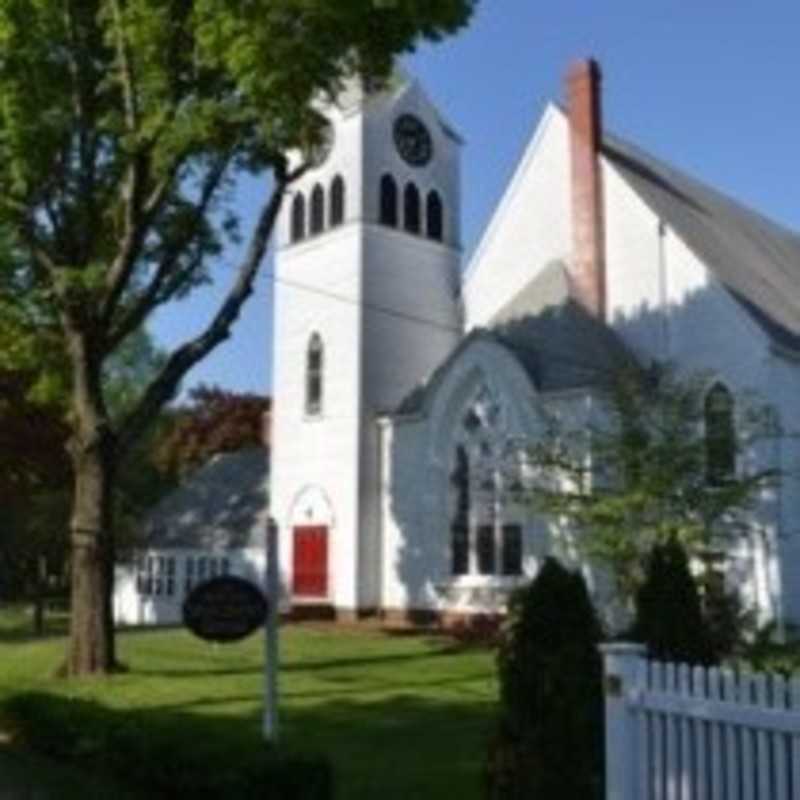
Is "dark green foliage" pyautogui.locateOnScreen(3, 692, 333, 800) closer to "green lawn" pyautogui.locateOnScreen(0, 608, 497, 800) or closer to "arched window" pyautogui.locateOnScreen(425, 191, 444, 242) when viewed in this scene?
"green lawn" pyautogui.locateOnScreen(0, 608, 497, 800)

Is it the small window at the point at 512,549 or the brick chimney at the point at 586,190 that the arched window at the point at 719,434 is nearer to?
the brick chimney at the point at 586,190

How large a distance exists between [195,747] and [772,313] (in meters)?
24.2

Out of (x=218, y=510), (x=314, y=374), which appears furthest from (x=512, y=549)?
(x=218, y=510)

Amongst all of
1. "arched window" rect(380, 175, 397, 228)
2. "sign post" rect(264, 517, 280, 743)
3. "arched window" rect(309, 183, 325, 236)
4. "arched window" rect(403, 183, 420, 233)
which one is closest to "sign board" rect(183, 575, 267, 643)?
"sign post" rect(264, 517, 280, 743)

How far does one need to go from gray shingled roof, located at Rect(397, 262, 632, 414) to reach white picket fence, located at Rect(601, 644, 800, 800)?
2125 cm

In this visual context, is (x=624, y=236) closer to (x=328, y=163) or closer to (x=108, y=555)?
(x=328, y=163)

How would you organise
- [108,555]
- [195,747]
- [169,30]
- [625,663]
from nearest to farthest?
[625,663], [195,747], [169,30], [108,555]

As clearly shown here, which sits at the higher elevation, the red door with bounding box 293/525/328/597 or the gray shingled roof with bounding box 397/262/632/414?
the gray shingled roof with bounding box 397/262/632/414

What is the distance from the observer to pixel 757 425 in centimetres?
3091

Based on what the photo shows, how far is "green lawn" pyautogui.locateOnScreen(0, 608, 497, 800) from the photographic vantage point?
1570cm

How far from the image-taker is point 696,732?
10.7 metres

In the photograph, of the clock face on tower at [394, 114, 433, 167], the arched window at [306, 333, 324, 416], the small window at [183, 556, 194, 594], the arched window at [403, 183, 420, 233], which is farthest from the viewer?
the small window at [183, 556, 194, 594]

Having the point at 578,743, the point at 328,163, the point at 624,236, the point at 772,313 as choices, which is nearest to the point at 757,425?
the point at 772,313

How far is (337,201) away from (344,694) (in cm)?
2062
